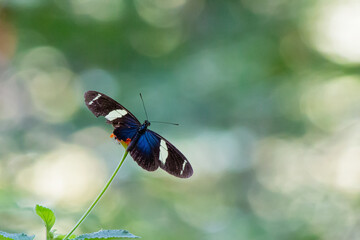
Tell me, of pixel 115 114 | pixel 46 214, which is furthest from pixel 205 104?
pixel 46 214

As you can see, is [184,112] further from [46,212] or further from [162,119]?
[46,212]

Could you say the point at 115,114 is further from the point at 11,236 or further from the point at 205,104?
the point at 205,104

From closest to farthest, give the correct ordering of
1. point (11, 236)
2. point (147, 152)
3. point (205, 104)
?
point (11, 236) < point (147, 152) < point (205, 104)

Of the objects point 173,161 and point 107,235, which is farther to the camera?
point 173,161

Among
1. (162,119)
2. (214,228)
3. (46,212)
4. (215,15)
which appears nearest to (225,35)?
(215,15)

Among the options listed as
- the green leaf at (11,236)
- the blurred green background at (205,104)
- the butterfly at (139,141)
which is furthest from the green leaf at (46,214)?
the blurred green background at (205,104)

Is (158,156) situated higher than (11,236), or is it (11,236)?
(158,156)

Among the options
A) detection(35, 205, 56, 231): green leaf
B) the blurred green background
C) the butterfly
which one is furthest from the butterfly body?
the blurred green background

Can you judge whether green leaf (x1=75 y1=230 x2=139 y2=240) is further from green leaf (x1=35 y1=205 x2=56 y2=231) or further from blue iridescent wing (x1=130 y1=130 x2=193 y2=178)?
blue iridescent wing (x1=130 y1=130 x2=193 y2=178)
